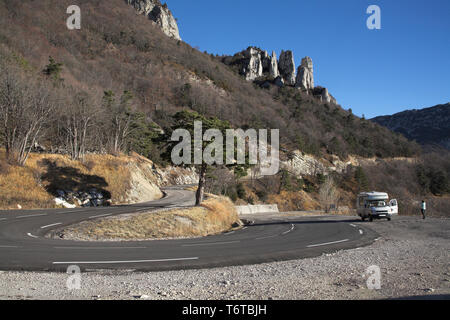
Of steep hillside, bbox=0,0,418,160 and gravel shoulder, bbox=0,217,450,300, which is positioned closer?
gravel shoulder, bbox=0,217,450,300

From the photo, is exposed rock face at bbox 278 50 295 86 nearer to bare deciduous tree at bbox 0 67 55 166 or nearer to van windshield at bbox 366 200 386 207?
bare deciduous tree at bbox 0 67 55 166

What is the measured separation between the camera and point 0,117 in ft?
94.7

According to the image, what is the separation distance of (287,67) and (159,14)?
80.2 meters

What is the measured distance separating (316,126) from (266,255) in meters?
113

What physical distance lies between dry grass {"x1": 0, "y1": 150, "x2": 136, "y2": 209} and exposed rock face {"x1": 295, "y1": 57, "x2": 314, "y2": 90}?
455 ft

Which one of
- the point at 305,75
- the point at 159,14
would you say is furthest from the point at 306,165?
the point at 159,14

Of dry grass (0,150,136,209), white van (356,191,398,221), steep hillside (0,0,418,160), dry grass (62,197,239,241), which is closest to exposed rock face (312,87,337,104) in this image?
steep hillside (0,0,418,160)

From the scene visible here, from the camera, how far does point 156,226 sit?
17.5 meters

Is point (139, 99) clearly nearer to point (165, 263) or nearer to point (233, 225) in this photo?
point (233, 225)

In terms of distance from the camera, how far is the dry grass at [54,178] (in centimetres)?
2541

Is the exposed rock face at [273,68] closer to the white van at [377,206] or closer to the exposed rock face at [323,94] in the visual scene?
the exposed rock face at [323,94]

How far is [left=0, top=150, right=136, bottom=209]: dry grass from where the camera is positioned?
25.4 metres

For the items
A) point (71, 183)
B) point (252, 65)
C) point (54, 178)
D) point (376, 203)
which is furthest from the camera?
point (252, 65)

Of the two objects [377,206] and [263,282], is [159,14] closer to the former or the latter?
[377,206]
